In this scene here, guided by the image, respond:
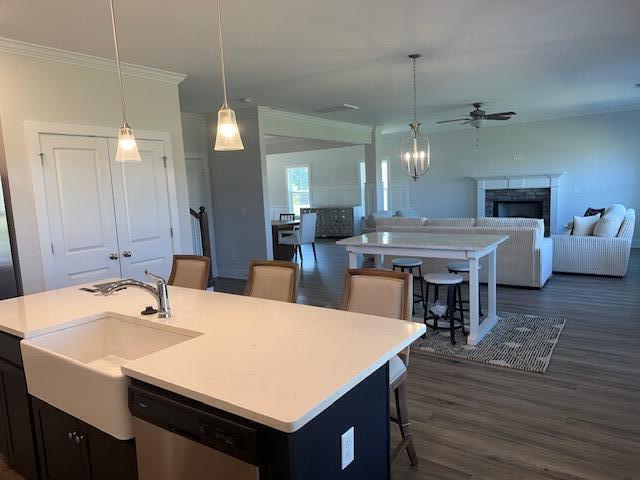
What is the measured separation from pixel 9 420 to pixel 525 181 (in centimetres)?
973

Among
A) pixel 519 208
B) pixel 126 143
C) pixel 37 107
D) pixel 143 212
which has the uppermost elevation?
pixel 37 107

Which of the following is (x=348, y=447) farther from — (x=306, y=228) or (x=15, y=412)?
(x=306, y=228)

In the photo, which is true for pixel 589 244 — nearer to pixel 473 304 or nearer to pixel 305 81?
pixel 473 304

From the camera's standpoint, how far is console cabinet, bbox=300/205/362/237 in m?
11.7

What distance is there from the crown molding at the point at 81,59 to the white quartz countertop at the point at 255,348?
2026 millimetres

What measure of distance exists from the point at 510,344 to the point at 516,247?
87.1 inches

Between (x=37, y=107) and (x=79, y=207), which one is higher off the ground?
(x=37, y=107)

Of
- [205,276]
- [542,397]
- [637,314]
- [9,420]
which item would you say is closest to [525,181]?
[637,314]

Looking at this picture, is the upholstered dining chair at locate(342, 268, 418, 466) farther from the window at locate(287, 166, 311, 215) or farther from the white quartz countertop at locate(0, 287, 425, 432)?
the window at locate(287, 166, 311, 215)

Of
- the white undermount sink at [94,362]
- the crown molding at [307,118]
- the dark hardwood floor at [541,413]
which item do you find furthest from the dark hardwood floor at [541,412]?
the crown molding at [307,118]

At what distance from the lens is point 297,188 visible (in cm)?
1315

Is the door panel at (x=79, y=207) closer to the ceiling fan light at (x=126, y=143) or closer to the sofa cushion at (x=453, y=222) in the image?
the ceiling fan light at (x=126, y=143)

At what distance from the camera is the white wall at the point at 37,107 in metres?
3.46

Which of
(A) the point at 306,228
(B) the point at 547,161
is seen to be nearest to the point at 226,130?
(A) the point at 306,228
